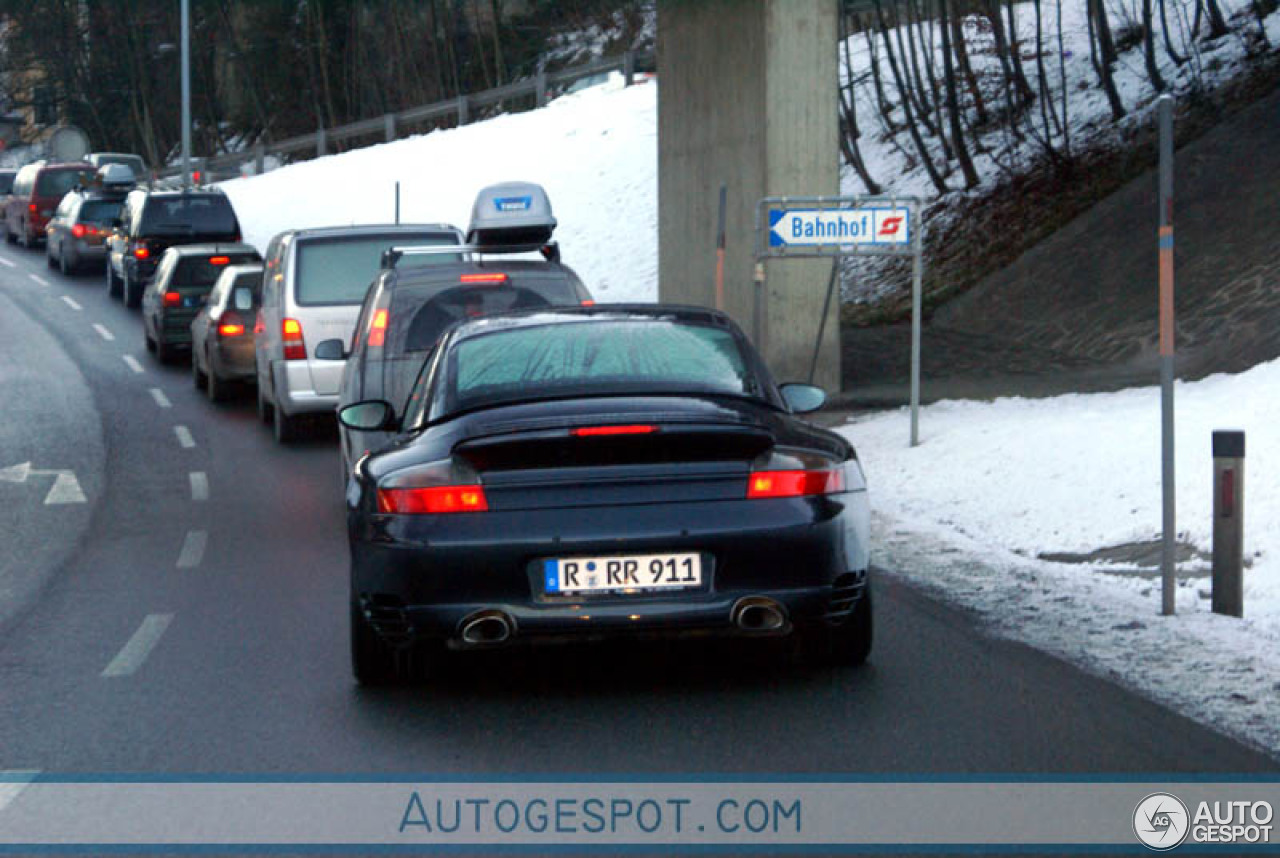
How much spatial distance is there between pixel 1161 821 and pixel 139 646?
490 cm

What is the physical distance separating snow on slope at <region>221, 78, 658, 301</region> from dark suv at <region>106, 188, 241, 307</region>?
5692 millimetres

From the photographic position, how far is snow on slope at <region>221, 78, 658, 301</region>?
3375 cm

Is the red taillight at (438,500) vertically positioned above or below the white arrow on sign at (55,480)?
above

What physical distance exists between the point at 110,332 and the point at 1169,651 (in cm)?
2408

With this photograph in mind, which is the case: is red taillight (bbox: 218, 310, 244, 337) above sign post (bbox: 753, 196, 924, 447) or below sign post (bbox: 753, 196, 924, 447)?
below

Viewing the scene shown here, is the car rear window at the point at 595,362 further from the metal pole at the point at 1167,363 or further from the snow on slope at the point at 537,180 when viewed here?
the snow on slope at the point at 537,180

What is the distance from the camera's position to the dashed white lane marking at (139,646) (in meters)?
8.46

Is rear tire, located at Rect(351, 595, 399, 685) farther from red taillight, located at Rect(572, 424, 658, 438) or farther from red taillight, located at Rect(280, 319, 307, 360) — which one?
red taillight, located at Rect(280, 319, 307, 360)

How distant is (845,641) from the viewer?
795 centimetres

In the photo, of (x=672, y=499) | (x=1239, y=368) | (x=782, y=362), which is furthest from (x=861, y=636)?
(x=782, y=362)

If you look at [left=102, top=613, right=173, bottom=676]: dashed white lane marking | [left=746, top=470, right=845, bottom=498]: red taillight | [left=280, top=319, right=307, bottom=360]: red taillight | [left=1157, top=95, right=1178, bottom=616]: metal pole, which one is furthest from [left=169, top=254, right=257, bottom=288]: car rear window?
[left=746, top=470, right=845, bottom=498]: red taillight

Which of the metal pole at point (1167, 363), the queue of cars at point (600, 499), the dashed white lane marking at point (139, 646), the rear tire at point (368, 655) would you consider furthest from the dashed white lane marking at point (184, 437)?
the metal pole at point (1167, 363)

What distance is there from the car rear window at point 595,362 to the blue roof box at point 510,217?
1300cm

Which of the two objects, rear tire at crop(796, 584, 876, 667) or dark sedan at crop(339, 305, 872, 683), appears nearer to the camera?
dark sedan at crop(339, 305, 872, 683)
